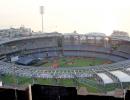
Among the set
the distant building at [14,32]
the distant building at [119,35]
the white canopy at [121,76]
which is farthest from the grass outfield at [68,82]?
the distant building at [14,32]

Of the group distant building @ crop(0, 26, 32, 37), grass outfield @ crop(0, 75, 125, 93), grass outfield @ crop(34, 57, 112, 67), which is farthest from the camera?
distant building @ crop(0, 26, 32, 37)

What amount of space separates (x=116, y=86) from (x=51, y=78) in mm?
7651

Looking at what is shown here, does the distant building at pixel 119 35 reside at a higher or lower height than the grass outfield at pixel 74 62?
higher

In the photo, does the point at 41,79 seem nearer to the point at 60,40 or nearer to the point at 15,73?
the point at 15,73

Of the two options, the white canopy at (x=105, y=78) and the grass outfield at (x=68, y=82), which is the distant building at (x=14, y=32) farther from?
the white canopy at (x=105, y=78)

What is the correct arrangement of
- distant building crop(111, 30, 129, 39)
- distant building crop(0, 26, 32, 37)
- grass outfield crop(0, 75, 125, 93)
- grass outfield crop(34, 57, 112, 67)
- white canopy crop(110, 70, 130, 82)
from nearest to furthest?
grass outfield crop(0, 75, 125, 93), white canopy crop(110, 70, 130, 82), grass outfield crop(34, 57, 112, 67), distant building crop(111, 30, 129, 39), distant building crop(0, 26, 32, 37)

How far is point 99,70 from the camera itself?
33.4 metres

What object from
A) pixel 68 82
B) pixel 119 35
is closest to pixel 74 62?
pixel 68 82

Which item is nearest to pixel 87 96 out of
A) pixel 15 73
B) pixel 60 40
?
pixel 15 73

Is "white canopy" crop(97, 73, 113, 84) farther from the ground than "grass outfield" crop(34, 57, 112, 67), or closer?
farther from the ground

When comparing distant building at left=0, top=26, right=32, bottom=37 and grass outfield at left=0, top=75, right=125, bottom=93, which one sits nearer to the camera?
grass outfield at left=0, top=75, right=125, bottom=93

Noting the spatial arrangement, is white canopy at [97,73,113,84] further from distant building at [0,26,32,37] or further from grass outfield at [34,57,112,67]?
distant building at [0,26,32,37]

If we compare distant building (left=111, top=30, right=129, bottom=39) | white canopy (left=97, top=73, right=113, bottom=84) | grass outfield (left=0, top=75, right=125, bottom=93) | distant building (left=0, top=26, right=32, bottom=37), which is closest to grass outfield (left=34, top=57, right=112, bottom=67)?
distant building (left=111, top=30, right=129, bottom=39)

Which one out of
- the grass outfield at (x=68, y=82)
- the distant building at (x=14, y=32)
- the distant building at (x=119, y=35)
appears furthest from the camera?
the distant building at (x=14, y=32)
